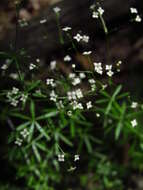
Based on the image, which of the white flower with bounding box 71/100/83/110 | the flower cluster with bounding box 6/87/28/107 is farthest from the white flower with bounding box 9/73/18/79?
the white flower with bounding box 71/100/83/110

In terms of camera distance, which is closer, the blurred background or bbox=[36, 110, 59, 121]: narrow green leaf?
bbox=[36, 110, 59, 121]: narrow green leaf

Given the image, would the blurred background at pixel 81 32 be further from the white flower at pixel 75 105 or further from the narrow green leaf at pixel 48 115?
the white flower at pixel 75 105

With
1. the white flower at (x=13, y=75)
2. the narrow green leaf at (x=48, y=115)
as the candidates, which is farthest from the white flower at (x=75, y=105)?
the white flower at (x=13, y=75)

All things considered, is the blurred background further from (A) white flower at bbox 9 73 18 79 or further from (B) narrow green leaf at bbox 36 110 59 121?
(B) narrow green leaf at bbox 36 110 59 121

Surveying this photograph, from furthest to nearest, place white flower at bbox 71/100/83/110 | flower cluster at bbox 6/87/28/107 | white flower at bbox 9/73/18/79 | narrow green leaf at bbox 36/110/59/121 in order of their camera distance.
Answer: white flower at bbox 9/73/18/79, narrow green leaf at bbox 36/110/59/121, flower cluster at bbox 6/87/28/107, white flower at bbox 71/100/83/110

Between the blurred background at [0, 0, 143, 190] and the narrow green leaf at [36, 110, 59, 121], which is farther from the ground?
the blurred background at [0, 0, 143, 190]

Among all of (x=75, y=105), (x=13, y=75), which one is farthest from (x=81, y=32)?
(x=75, y=105)

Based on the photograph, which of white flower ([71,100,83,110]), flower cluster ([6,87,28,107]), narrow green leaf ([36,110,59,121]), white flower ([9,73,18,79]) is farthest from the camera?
white flower ([9,73,18,79])

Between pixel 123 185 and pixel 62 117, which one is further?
pixel 123 185

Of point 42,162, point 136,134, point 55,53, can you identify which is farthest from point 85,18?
point 42,162

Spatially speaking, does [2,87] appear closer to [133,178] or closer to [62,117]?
[62,117]

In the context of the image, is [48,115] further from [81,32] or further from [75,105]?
[81,32]
